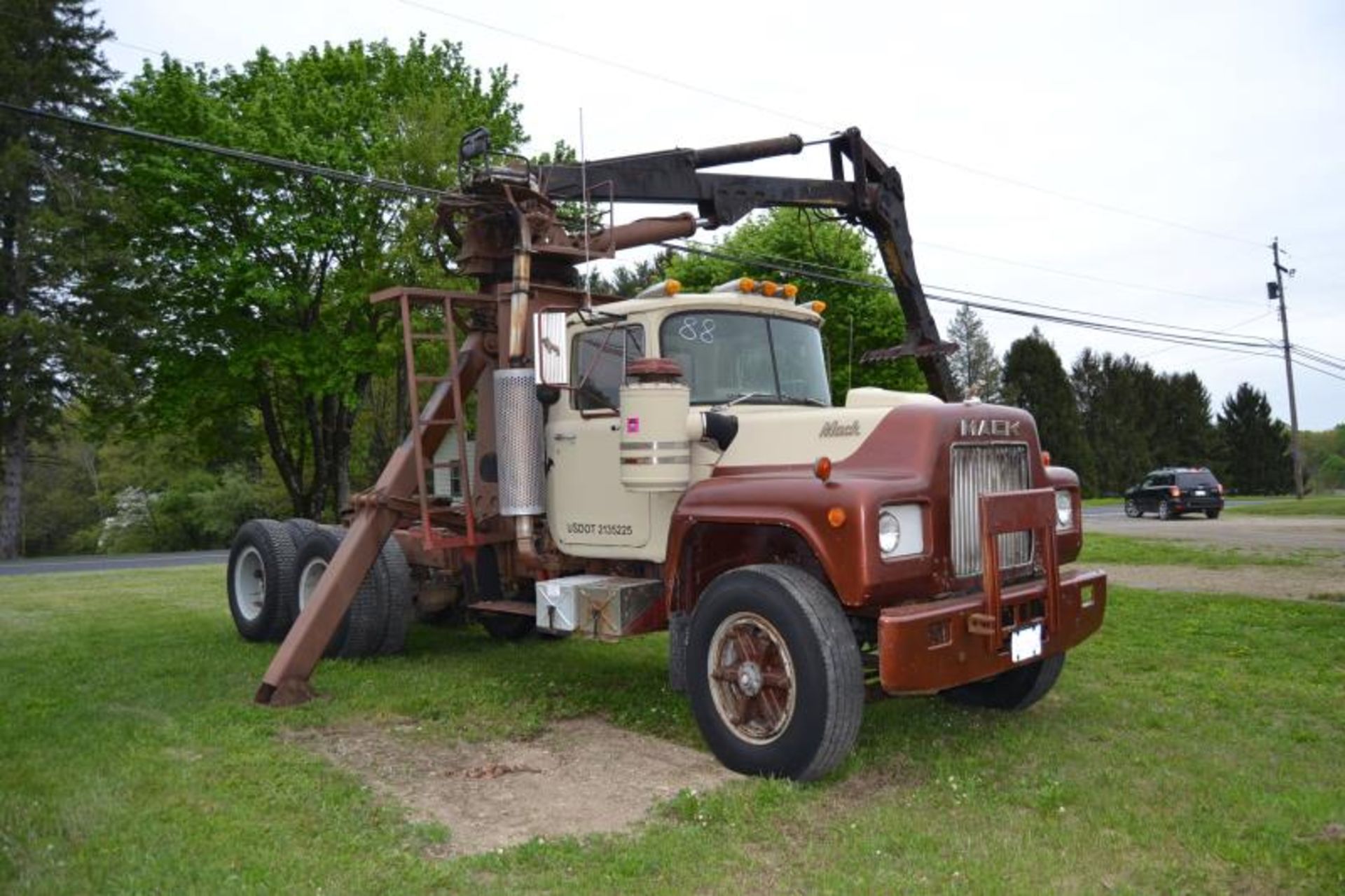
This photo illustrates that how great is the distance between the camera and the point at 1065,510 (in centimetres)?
604

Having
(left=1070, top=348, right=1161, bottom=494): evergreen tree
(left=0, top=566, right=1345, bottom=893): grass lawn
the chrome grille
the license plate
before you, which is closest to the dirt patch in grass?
(left=0, top=566, right=1345, bottom=893): grass lawn

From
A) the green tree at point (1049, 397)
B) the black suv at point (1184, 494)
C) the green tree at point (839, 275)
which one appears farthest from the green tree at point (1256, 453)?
the green tree at point (839, 275)

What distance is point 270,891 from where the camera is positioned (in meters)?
3.62

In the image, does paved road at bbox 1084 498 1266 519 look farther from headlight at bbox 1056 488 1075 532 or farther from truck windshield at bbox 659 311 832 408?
truck windshield at bbox 659 311 832 408

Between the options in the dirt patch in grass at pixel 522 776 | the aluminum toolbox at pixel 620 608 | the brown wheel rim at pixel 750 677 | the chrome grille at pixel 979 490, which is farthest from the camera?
the aluminum toolbox at pixel 620 608

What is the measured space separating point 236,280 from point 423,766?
2174 centimetres

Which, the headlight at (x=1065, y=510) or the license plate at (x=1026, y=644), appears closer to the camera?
the license plate at (x=1026, y=644)

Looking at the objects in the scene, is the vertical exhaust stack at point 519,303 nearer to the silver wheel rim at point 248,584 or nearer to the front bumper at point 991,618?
the front bumper at point 991,618

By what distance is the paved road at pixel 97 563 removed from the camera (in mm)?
20703

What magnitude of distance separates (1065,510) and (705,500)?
2305 millimetres

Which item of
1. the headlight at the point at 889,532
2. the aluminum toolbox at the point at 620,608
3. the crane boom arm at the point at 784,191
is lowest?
the aluminum toolbox at the point at 620,608

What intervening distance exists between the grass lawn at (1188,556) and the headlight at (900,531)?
39.7 ft

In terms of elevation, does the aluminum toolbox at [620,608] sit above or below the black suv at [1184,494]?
below

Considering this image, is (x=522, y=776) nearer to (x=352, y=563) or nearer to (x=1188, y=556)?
(x=352, y=563)
